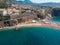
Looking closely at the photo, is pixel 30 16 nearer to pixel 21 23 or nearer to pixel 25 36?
pixel 21 23

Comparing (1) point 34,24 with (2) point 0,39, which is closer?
(2) point 0,39

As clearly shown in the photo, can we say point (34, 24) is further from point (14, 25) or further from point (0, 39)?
point (0, 39)

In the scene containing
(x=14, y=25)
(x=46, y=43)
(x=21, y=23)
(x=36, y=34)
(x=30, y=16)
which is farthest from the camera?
(x=30, y=16)

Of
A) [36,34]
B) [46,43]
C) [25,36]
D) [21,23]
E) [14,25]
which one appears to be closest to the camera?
[46,43]

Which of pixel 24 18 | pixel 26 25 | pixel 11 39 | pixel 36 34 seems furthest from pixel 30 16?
pixel 11 39

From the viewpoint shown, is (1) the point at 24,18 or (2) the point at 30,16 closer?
(1) the point at 24,18

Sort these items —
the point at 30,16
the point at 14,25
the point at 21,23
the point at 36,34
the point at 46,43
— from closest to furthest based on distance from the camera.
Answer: the point at 46,43 < the point at 36,34 < the point at 14,25 < the point at 21,23 < the point at 30,16

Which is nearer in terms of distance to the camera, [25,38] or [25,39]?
[25,39]

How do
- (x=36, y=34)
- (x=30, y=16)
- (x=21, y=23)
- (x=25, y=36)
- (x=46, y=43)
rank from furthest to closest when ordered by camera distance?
(x=30, y=16) → (x=21, y=23) → (x=36, y=34) → (x=25, y=36) → (x=46, y=43)

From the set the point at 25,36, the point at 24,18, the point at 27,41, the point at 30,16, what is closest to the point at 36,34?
the point at 25,36
